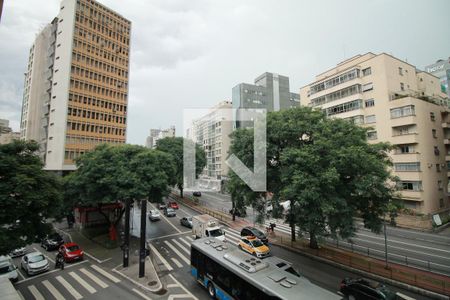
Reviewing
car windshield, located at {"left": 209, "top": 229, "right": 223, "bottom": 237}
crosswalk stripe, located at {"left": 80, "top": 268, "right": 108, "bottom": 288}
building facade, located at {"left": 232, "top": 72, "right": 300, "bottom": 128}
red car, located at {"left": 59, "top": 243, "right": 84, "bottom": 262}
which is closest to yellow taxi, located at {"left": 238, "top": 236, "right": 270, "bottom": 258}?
car windshield, located at {"left": 209, "top": 229, "right": 223, "bottom": 237}

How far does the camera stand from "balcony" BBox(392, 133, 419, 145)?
34375 millimetres

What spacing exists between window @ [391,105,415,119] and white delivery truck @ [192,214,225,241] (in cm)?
3180

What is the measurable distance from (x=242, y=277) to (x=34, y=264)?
59.8 feet

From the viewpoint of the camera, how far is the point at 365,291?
1343cm

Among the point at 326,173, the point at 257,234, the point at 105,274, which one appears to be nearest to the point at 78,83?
the point at 105,274

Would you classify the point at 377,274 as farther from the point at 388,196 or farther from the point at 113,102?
the point at 113,102

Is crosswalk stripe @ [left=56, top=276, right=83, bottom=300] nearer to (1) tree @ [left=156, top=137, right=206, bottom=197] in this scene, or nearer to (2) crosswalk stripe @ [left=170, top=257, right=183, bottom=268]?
(2) crosswalk stripe @ [left=170, top=257, right=183, bottom=268]

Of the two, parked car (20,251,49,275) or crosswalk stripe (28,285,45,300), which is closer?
crosswalk stripe (28,285,45,300)

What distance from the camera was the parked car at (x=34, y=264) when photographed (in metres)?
19.1

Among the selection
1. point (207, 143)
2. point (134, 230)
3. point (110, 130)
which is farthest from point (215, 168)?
point (134, 230)

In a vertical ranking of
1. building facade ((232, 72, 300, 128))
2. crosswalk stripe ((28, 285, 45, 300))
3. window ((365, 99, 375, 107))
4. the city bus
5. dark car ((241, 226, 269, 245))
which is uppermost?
building facade ((232, 72, 300, 128))

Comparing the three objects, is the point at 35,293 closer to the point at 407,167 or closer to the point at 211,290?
the point at 211,290

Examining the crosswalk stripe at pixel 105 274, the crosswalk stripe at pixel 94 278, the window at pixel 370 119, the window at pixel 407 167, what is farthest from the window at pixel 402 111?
the crosswalk stripe at pixel 94 278

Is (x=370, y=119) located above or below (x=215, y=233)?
A: above
